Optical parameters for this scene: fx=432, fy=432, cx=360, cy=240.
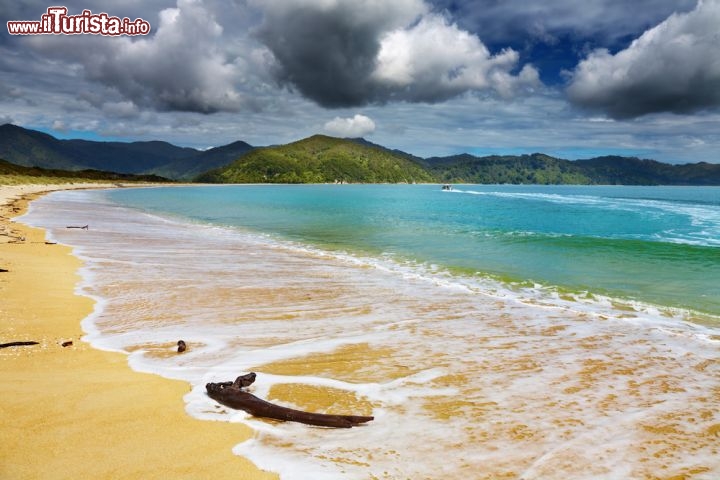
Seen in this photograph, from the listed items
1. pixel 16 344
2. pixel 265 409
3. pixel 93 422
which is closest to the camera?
pixel 93 422

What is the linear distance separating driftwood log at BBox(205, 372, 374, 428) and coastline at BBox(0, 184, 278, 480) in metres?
0.44

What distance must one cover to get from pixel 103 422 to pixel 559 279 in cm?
1788

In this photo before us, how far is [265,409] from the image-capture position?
611cm

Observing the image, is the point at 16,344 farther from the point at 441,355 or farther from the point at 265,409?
the point at 441,355

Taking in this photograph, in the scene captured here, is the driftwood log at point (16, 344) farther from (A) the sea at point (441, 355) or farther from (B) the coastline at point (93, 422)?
(A) the sea at point (441, 355)

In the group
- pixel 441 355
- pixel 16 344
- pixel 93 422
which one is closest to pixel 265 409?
pixel 93 422

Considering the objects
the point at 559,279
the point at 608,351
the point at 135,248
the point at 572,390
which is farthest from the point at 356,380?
the point at 135,248

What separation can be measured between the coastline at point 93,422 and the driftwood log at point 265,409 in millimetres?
442

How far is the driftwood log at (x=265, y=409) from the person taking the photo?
5895 millimetres

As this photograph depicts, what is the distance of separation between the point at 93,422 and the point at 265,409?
2.20 m

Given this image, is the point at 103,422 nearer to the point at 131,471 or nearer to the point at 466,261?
the point at 131,471

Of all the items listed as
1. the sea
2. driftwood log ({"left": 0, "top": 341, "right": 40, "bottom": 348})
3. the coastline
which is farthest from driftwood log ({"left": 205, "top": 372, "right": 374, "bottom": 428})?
driftwood log ({"left": 0, "top": 341, "right": 40, "bottom": 348})

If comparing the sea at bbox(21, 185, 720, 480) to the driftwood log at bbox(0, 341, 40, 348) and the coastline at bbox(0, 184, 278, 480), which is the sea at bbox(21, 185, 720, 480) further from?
the driftwood log at bbox(0, 341, 40, 348)

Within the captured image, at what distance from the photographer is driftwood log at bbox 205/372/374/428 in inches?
232
